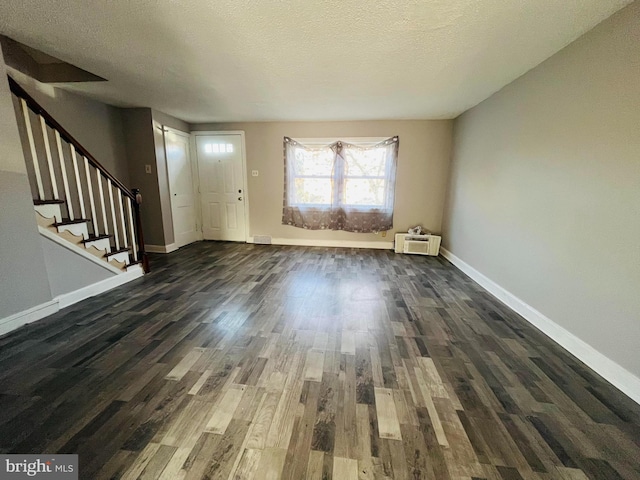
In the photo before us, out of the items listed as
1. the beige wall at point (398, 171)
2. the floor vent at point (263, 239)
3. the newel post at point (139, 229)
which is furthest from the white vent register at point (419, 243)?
the newel post at point (139, 229)

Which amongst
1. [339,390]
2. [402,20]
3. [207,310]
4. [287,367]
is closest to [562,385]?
[339,390]

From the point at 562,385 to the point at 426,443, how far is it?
1088mm

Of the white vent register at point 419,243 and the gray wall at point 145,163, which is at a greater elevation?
the gray wall at point 145,163

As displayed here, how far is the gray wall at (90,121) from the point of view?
3148 mm

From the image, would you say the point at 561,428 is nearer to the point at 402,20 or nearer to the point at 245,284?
the point at 402,20

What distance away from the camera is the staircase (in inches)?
92.2

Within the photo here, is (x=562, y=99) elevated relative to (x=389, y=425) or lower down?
elevated

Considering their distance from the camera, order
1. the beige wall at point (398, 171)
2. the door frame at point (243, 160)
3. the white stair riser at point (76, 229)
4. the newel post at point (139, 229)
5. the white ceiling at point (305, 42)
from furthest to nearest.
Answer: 1. the door frame at point (243, 160)
2. the beige wall at point (398, 171)
3. the newel post at point (139, 229)
4. the white stair riser at point (76, 229)
5. the white ceiling at point (305, 42)

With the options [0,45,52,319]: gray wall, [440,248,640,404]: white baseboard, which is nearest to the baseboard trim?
[0,45,52,319]: gray wall

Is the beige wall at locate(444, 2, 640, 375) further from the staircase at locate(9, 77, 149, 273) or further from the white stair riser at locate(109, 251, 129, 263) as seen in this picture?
the white stair riser at locate(109, 251, 129, 263)

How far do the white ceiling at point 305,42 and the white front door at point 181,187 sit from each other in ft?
4.50

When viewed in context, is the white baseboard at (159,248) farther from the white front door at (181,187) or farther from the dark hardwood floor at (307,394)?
the dark hardwood floor at (307,394)

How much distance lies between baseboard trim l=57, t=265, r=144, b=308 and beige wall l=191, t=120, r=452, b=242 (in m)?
2.34

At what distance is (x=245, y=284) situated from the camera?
10.4 feet
